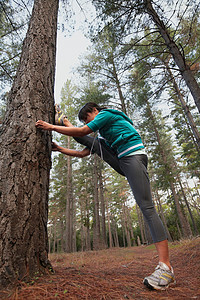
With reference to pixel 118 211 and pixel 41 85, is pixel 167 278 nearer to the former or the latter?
pixel 41 85

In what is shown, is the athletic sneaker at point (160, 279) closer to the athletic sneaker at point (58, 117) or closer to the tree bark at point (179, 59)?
the athletic sneaker at point (58, 117)

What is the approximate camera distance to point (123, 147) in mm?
1969

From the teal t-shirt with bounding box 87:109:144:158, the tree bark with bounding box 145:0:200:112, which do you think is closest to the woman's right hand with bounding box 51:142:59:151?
the teal t-shirt with bounding box 87:109:144:158

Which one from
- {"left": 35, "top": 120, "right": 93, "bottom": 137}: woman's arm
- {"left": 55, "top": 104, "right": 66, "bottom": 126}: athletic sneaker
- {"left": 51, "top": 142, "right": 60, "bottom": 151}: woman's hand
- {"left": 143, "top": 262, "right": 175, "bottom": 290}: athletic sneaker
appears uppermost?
{"left": 55, "top": 104, "right": 66, "bottom": 126}: athletic sneaker

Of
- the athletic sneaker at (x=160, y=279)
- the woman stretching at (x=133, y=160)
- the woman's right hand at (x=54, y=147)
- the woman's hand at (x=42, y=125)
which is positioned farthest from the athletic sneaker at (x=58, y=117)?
the athletic sneaker at (x=160, y=279)

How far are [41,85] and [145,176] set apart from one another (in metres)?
1.66

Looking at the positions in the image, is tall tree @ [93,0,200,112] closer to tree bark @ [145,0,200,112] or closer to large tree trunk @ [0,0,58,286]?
tree bark @ [145,0,200,112]

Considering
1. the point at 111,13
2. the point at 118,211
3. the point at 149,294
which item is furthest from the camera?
the point at 118,211

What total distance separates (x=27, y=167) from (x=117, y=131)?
1.09m

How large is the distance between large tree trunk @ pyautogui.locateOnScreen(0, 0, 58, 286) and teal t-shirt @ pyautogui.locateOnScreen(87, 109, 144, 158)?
0.64m

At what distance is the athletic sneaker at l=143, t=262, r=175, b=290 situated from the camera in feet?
4.65

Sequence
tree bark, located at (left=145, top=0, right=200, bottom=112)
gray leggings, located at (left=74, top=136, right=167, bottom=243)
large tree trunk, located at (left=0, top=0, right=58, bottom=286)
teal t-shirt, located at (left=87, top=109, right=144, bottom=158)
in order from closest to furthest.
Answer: large tree trunk, located at (left=0, top=0, right=58, bottom=286)
gray leggings, located at (left=74, top=136, right=167, bottom=243)
teal t-shirt, located at (left=87, top=109, right=144, bottom=158)
tree bark, located at (left=145, top=0, right=200, bottom=112)

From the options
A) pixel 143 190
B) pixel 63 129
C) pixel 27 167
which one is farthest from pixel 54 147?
pixel 143 190

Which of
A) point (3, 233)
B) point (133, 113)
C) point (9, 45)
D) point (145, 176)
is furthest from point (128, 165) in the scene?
point (133, 113)
